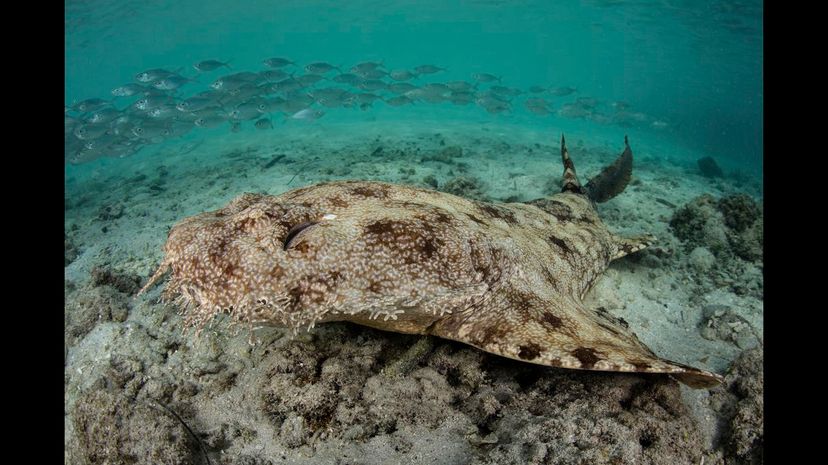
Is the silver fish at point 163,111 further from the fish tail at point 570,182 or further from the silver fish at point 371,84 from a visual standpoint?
the fish tail at point 570,182

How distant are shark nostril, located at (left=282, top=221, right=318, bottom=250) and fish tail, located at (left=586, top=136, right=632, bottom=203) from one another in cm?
621

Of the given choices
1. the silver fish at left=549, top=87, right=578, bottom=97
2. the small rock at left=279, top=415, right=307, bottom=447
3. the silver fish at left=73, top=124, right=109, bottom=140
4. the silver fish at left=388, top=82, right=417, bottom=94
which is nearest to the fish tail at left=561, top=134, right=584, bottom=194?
the small rock at left=279, top=415, right=307, bottom=447

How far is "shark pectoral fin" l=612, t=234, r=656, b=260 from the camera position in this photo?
5512 mm

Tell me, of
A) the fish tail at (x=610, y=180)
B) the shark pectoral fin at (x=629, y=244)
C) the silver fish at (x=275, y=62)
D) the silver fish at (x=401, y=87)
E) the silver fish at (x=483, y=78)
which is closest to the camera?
the shark pectoral fin at (x=629, y=244)

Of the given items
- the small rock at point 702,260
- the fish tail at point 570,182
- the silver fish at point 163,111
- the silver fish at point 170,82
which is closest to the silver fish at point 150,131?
the silver fish at point 163,111

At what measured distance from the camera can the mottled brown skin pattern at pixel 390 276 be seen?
2486mm

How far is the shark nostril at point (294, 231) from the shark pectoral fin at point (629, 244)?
4.43 m

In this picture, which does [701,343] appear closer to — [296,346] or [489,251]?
[489,251]

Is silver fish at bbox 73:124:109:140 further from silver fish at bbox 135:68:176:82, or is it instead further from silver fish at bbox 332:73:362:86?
silver fish at bbox 332:73:362:86

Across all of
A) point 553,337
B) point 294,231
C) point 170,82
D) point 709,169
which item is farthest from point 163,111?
point 709,169

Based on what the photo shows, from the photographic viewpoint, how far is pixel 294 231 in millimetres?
2848

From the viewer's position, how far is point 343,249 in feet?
8.86

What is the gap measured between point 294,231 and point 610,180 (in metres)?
6.99
